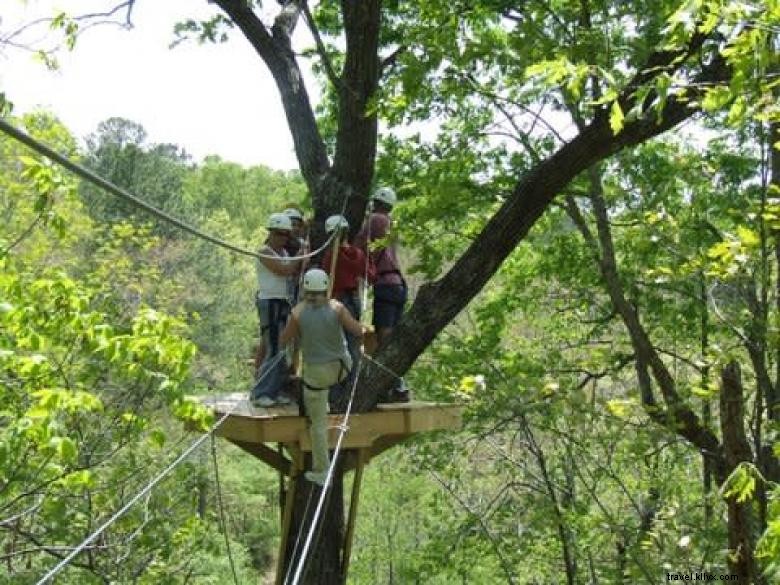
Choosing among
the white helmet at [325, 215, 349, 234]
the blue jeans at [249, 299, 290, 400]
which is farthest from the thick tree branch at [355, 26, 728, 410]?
the white helmet at [325, 215, 349, 234]

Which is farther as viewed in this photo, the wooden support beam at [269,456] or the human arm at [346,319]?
the wooden support beam at [269,456]

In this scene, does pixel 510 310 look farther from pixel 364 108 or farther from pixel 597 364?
pixel 364 108

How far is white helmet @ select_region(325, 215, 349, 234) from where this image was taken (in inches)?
262

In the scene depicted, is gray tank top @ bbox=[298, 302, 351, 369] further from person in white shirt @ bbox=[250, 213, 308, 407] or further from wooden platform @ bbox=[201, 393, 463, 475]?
person in white shirt @ bbox=[250, 213, 308, 407]

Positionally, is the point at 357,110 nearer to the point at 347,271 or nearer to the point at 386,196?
the point at 386,196

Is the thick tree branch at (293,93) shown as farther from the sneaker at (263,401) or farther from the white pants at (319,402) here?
the white pants at (319,402)

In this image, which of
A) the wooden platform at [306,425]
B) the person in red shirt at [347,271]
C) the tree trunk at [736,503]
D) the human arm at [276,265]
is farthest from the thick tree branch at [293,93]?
the tree trunk at [736,503]

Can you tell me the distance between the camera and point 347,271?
6738 mm

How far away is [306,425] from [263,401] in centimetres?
61

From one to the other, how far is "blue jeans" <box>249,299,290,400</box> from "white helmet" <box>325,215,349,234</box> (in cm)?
65

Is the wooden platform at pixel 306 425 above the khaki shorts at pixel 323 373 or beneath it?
beneath

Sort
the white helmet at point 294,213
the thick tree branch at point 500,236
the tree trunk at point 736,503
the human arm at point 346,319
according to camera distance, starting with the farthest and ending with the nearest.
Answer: the white helmet at point 294,213 < the thick tree branch at point 500,236 < the human arm at point 346,319 < the tree trunk at point 736,503

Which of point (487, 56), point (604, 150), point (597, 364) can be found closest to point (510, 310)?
point (597, 364)

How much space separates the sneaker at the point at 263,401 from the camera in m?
6.61
